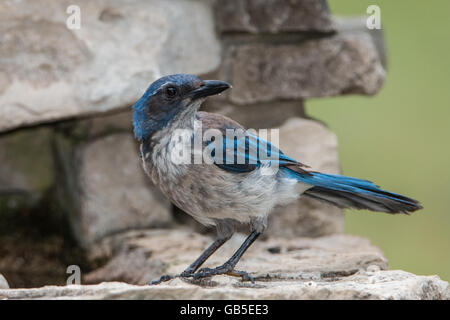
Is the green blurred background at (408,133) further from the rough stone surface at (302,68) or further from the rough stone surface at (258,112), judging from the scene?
the rough stone surface at (258,112)

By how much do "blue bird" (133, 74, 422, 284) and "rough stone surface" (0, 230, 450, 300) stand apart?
0.24 meters

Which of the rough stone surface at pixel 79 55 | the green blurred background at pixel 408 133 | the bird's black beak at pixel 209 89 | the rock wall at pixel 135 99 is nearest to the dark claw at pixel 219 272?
the rock wall at pixel 135 99

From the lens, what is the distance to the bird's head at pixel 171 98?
3453mm

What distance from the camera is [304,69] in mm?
4512

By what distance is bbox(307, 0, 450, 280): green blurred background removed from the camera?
22.3 ft

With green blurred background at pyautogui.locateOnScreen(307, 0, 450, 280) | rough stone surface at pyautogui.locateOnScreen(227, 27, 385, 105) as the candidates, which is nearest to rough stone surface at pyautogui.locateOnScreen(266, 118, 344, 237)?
rough stone surface at pyautogui.locateOnScreen(227, 27, 385, 105)

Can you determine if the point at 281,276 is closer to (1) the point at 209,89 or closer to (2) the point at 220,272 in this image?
(2) the point at 220,272

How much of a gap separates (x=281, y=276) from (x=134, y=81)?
1436 mm

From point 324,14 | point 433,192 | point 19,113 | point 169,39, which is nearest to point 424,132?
point 433,192

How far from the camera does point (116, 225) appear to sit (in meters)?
4.63

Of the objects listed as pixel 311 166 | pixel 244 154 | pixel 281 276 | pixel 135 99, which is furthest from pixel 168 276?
pixel 311 166

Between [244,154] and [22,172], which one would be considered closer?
[244,154]

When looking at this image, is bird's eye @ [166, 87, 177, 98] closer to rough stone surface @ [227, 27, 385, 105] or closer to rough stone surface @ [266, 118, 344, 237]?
rough stone surface @ [227, 27, 385, 105]

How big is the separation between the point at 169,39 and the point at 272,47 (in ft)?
2.00
